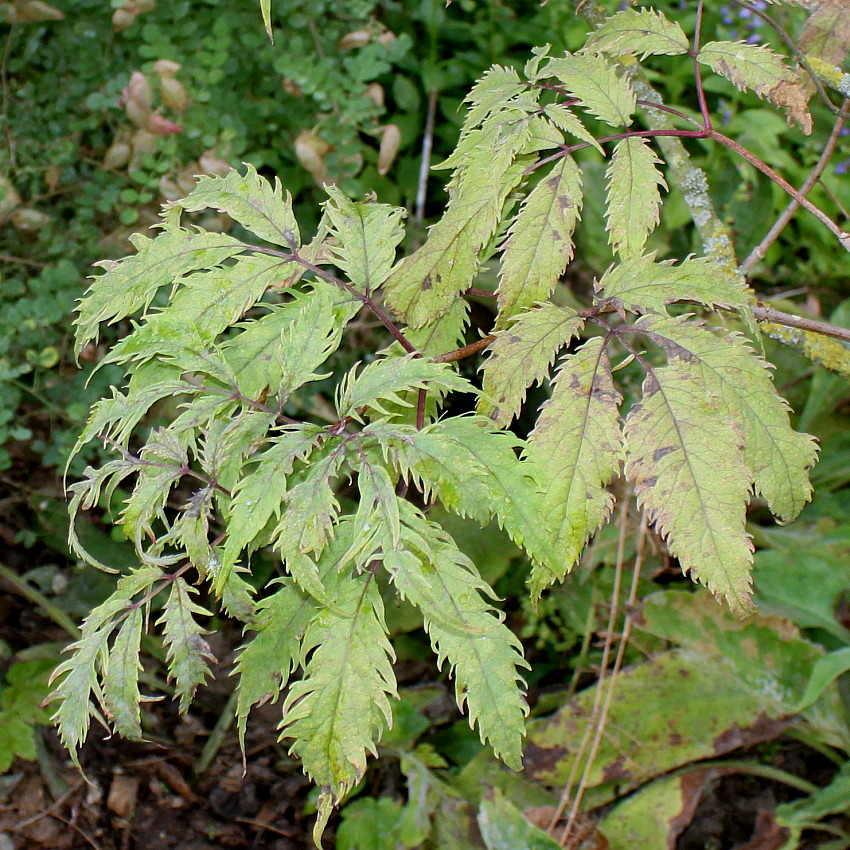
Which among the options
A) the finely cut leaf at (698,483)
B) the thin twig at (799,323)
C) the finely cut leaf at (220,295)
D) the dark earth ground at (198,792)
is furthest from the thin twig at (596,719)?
the finely cut leaf at (220,295)

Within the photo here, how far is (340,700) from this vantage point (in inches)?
25.1

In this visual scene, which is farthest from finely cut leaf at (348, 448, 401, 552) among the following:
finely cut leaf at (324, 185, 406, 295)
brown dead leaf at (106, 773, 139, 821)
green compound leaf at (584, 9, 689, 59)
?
brown dead leaf at (106, 773, 139, 821)

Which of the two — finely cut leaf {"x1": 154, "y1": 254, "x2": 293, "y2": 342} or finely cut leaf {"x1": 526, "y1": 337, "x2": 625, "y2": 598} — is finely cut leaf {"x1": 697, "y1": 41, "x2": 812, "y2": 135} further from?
finely cut leaf {"x1": 154, "y1": 254, "x2": 293, "y2": 342}

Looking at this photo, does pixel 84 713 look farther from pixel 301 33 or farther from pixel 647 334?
pixel 301 33

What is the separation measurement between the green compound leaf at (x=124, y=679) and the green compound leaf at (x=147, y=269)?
26 cm

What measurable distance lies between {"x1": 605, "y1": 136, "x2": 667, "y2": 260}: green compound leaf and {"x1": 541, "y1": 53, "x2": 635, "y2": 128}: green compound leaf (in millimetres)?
38

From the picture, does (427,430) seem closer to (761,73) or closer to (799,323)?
(799,323)

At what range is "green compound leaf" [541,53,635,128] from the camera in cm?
77

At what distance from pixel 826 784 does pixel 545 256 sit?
1442 mm

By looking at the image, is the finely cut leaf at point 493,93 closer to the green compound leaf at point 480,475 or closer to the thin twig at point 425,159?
the green compound leaf at point 480,475

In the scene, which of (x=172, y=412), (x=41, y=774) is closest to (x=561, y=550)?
(x=172, y=412)

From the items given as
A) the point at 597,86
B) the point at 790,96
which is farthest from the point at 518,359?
the point at 790,96

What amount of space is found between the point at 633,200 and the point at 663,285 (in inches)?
4.1

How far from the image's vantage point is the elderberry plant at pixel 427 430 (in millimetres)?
634
